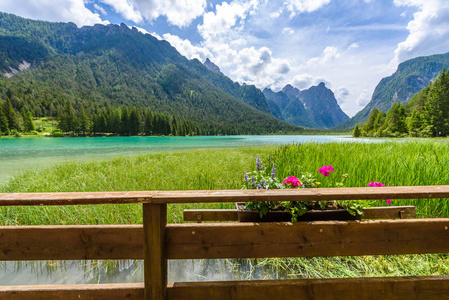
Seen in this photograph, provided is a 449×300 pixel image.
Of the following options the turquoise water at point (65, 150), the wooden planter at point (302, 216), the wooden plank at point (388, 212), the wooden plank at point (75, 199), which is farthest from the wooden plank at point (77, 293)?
the turquoise water at point (65, 150)

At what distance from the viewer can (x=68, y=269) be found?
3246 mm

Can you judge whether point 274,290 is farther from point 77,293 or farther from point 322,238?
point 77,293

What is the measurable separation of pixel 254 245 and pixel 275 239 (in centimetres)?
18

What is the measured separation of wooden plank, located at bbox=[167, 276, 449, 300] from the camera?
5.16ft

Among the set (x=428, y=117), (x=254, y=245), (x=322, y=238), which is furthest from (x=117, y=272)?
(x=428, y=117)

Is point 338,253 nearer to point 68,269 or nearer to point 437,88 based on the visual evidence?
point 68,269

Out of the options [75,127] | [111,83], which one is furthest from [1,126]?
[111,83]

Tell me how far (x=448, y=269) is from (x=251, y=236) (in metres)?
3.15

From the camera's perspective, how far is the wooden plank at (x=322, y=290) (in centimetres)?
157

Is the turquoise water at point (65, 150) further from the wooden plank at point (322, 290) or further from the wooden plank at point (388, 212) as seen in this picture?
the wooden plank at point (322, 290)

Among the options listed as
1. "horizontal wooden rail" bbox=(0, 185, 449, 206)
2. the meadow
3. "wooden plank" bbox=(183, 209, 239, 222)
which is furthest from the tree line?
"wooden plank" bbox=(183, 209, 239, 222)

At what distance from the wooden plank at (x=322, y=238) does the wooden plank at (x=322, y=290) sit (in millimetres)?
210

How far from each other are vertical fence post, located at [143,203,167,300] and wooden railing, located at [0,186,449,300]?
0.03 metres

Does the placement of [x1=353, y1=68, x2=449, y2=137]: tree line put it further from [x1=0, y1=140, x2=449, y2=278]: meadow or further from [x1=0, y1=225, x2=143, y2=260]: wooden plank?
[x1=0, y1=225, x2=143, y2=260]: wooden plank
